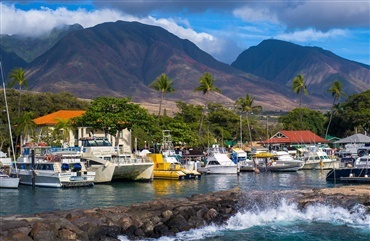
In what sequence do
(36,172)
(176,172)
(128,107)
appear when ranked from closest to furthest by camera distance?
(36,172), (176,172), (128,107)

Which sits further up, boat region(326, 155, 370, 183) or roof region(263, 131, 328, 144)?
roof region(263, 131, 328, 144)

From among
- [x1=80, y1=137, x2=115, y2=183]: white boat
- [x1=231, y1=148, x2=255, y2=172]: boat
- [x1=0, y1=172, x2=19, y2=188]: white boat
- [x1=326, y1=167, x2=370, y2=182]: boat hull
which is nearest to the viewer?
[x1=0, y1=172, x2=19, y2=188]: white boat

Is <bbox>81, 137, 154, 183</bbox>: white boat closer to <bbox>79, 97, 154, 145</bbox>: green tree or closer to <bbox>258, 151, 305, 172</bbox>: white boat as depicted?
<bbox>79, 97, 154, 145</bbox>: green tree

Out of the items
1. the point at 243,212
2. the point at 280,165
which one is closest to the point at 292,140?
the point at 280,165

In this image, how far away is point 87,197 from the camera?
5278cm

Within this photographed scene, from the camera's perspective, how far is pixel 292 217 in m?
38.7

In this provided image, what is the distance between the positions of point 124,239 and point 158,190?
28.2 m

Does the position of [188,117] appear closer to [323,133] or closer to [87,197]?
[323,133]

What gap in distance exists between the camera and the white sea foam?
35.9 m

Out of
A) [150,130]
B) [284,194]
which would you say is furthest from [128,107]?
[284,194]

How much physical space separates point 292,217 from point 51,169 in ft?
105

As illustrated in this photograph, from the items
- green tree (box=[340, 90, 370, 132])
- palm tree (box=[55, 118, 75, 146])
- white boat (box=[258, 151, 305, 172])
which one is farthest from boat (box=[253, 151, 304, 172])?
green tree (box=[340, 90, 370, 132])

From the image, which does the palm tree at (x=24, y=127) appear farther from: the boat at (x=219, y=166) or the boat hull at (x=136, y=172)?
the boat at (x=219, y=166)

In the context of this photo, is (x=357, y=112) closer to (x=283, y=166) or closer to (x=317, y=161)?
(x=317, y=161)
